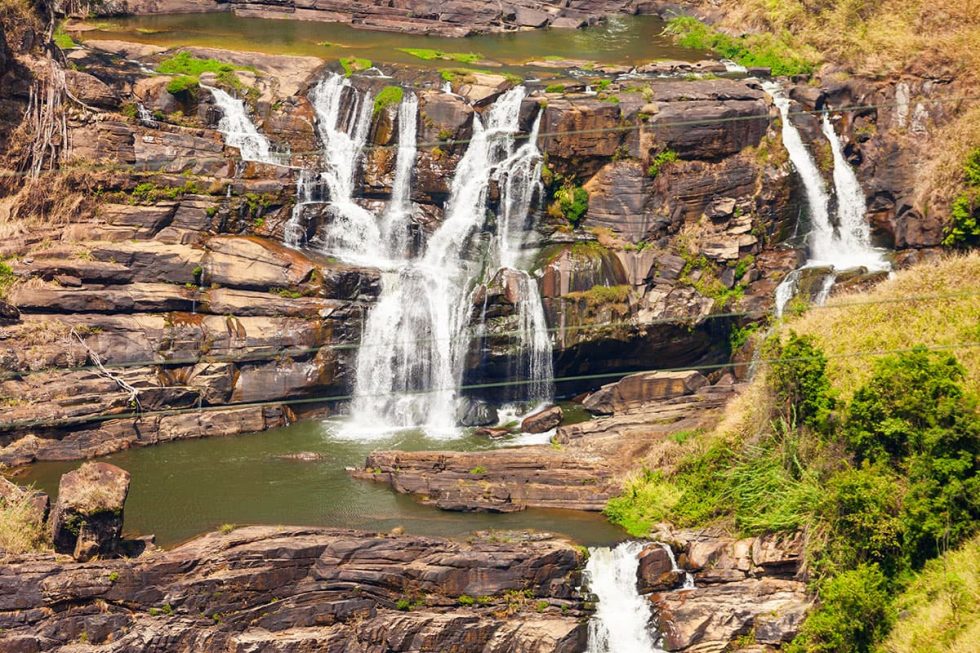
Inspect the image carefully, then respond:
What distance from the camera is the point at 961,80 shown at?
49531 millimetres

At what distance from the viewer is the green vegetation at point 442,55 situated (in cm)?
5909

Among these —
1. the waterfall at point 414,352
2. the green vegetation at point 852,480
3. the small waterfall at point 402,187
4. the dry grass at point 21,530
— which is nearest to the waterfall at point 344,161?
→ the small waterfall at point 402,187

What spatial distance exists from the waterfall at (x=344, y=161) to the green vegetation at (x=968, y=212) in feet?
66.7

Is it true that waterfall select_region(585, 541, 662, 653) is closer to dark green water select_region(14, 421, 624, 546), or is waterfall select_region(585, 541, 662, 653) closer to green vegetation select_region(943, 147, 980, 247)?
dark green water select_region(14, 421, 624, 546)

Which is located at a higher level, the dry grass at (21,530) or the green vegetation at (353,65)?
the green vegetation at (353,65)

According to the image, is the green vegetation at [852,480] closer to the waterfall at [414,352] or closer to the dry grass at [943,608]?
the dry grass at [943,608]

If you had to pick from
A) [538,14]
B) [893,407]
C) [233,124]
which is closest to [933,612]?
[893,407]

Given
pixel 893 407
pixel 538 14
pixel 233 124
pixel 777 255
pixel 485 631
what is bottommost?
pixel 485 631

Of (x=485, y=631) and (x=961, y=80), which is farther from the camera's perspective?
(x=961, y=80)

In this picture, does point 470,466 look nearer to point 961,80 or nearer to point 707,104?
point 707,104

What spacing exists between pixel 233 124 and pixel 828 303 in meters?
23.9

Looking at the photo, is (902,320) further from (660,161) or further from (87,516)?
(87,516)

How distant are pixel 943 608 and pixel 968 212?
19.1 m

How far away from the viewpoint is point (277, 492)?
126 ft
